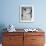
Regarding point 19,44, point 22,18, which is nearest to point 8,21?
point 22,18

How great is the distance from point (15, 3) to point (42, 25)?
3.65 ft

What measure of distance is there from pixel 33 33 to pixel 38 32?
0.14 m

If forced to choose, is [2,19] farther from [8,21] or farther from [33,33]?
[33,33]

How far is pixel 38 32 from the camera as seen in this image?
3.51m

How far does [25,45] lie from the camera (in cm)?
353

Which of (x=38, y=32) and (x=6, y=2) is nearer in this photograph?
(x=38, y=32)

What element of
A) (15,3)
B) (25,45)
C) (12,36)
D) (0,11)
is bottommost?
(25,45)

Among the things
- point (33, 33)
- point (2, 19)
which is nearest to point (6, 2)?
point (2, 19)

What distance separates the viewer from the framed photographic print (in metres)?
3.97

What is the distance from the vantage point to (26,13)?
398cm

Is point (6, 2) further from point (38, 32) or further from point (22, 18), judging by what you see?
point (38, 32)

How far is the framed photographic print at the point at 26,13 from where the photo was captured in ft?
13.0

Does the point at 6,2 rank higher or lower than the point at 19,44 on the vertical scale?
higher

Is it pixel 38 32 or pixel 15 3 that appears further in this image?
pixel 15 3
